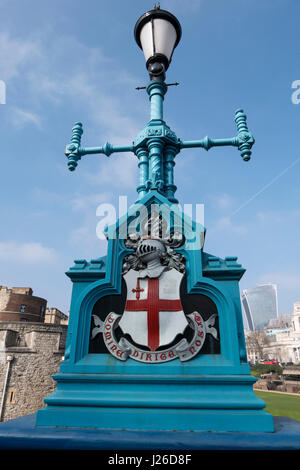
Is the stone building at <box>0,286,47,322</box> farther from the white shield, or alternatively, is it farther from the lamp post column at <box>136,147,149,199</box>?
the white shield

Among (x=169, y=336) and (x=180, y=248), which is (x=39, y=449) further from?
(x=180, y=248)

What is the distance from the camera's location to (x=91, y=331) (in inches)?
171

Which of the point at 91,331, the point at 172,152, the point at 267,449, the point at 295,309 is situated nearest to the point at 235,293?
the point at 267,449

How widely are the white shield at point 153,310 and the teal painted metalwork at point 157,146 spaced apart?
2.03 m

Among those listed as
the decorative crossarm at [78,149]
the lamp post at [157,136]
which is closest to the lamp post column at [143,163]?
the lamp post at [157,136]

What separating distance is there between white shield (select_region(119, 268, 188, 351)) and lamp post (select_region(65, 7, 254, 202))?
75.1 inches

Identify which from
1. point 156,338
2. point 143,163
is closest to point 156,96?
point 143,163

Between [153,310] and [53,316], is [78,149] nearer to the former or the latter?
[153,310]

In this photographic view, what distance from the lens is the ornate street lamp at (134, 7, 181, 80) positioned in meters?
6.85

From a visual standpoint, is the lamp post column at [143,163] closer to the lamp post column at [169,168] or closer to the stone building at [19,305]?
the lamp post column at [169,168]

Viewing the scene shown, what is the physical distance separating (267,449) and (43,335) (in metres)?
23.8

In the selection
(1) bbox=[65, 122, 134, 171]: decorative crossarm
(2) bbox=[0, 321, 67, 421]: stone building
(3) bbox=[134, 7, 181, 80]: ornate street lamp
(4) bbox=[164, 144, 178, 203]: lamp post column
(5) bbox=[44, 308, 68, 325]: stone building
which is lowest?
(2) bbox=[0, 321, 67, 421]: stone building

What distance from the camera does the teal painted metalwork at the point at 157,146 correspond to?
242 inches

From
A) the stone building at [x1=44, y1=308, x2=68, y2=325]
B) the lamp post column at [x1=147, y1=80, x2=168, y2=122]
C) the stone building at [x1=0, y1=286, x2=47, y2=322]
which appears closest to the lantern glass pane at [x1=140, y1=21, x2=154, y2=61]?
the lamp post column at [x1=147, y1=80, x2=168, y2=122]
